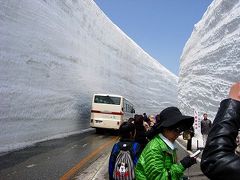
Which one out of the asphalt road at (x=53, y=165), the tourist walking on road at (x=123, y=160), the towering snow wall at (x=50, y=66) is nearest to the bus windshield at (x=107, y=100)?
the towering snow wall at (x=50, y=66)

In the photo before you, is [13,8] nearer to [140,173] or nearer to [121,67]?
[140,173]

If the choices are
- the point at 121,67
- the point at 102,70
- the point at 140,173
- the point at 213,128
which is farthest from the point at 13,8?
the point at 121,67

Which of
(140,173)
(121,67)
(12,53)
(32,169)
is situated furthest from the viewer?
(121,67)

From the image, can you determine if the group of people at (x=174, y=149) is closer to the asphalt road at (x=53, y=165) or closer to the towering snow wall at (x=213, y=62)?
the asphalt road at (x=53, y=165)

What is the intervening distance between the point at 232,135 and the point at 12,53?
646 inches

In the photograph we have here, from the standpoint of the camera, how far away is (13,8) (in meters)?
17.6

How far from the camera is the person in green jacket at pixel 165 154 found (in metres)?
2.51

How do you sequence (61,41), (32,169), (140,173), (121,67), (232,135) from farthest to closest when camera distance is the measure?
(121,67) < (61,41) < (32,169) < (140,173) < (232,135)

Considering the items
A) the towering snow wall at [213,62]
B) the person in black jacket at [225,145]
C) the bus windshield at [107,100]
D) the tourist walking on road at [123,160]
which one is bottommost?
the tourist walking on road at [123,160]

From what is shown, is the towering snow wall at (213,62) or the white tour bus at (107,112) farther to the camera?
the towering snow wall at (213,62)

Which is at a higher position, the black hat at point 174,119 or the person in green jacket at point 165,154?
the black hat at point 174,119

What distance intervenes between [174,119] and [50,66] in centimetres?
2054

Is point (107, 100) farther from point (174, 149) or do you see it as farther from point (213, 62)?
point (174, 149)

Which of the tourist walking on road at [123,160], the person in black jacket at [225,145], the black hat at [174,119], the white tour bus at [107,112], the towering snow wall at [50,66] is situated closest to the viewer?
the person in black jacket at [225,145]
